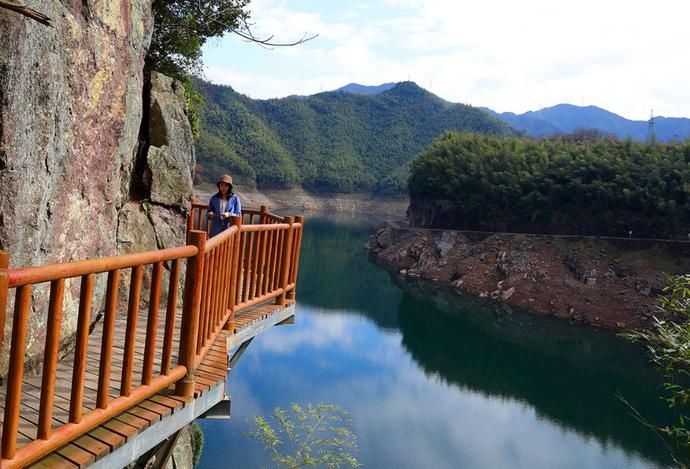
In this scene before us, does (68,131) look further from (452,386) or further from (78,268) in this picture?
(452,386)

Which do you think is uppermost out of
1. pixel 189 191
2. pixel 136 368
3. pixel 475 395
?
pixel 189 191

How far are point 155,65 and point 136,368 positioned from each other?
21.7ft

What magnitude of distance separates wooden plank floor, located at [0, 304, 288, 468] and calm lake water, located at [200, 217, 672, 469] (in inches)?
319

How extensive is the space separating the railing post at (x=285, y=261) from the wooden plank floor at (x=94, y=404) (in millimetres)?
1340

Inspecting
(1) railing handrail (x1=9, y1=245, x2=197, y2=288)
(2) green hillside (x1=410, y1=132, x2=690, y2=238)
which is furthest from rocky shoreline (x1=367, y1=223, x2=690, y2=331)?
(1) railing handrail (x1=9, y1=245, x2=197, y2=288)

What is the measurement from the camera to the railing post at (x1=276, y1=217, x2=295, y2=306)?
Result: 580 centimetres

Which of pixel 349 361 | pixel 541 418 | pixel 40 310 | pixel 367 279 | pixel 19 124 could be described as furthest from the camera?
pixel 367 279

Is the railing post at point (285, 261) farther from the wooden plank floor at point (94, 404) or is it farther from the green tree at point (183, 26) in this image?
the green tree at point (183, 26)

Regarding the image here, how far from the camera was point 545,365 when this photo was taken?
65.7 ft

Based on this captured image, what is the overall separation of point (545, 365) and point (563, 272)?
9.10 m

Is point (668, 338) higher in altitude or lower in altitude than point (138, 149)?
lower

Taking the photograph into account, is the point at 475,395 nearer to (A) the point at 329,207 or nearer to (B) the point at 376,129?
(A) the point at 329,207

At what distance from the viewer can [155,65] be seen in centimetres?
911

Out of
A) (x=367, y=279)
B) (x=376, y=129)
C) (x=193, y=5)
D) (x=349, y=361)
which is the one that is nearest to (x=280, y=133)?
(x=376, y=129)
